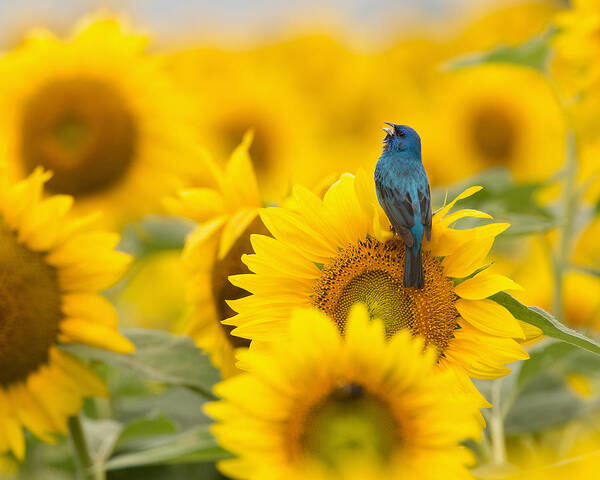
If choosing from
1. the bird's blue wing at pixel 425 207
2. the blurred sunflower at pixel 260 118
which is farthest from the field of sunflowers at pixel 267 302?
the blurred sunflower at pixel 260 118

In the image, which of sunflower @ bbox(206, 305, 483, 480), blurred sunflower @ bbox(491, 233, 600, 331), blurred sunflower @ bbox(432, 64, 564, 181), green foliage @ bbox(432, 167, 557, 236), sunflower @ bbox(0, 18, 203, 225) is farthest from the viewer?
blurred sunflower @ bbox(432, 64, 564, 181)

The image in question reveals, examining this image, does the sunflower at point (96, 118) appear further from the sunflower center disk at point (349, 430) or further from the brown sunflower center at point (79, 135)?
the sunflower center disk at point (349, 430)

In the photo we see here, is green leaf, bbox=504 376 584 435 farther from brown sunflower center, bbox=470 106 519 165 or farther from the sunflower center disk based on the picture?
brown sunflower center, bbox=470 106 519 165

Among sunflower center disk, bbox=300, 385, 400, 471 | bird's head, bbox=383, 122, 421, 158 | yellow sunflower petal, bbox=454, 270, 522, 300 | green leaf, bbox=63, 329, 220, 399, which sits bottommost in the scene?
sunflower center disk, bbox=300, 385, 400, 471

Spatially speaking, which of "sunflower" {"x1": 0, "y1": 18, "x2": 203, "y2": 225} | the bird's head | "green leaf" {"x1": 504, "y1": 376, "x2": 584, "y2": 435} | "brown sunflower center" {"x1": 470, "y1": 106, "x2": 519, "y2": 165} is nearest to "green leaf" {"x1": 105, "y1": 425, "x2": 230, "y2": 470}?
the bird's head

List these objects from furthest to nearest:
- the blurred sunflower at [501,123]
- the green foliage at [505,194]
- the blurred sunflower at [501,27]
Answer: the blurred sunflower at [501,27] → the blurred sunflower at [501,123] → the green foliage at [505,194]

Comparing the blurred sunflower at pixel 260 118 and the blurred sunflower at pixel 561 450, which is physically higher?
the blurred sunflower at pixel 260 118
